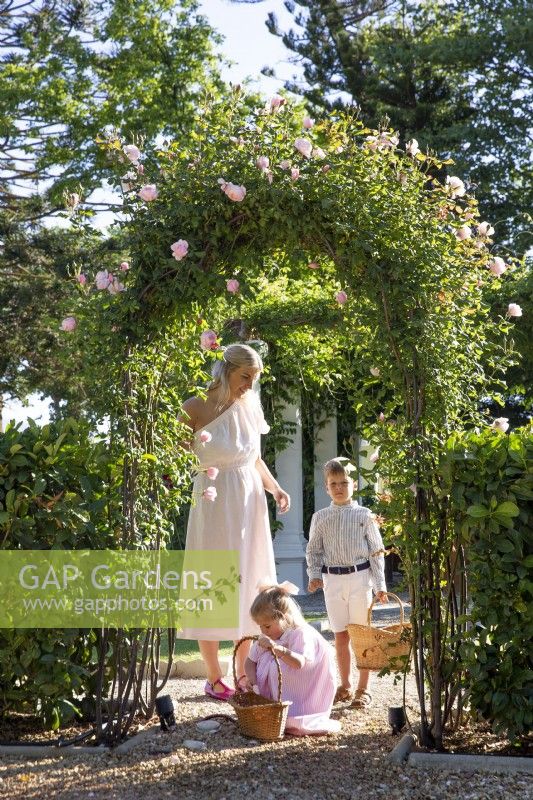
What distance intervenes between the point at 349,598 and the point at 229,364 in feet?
4.65

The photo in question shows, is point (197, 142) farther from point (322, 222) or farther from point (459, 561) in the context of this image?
point (459, 561)

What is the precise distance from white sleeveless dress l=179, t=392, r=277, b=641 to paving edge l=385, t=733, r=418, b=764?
1.11m

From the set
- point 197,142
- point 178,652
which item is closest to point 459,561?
point 197,142

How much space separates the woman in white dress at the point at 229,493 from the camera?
198 inches

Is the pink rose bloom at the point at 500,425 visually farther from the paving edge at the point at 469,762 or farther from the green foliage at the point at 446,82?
the green foliage at the point at 446,82

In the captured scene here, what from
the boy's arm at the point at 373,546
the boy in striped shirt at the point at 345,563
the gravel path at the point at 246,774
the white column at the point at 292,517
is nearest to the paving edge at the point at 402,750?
the gravel path at the point at 246,774

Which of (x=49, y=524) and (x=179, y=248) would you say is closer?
(x=179, y=248)

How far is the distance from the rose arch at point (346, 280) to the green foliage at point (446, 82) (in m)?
14.6

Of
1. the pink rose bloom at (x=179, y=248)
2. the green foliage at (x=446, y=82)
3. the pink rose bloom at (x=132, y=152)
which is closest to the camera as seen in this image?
the pink rose bloom at (x=179, y=248)

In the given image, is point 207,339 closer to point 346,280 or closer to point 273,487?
point 346,280

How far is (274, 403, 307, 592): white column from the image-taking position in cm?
1212

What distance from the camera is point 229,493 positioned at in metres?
5.08

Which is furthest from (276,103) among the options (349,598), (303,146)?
(349,598)

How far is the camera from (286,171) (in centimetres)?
430
